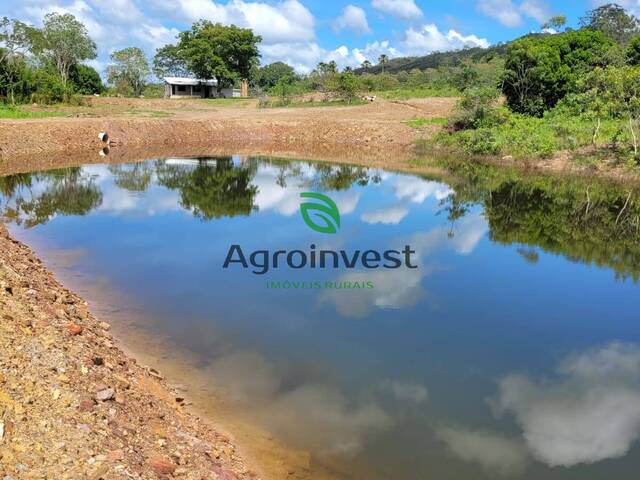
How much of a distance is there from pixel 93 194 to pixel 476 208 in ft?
46.3

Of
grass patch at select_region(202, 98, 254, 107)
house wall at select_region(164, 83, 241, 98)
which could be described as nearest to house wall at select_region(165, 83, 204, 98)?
house wall at select_region(164, 83, 241, 98)

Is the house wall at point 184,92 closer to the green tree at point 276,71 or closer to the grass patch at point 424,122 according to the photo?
the green tree at point 276,71

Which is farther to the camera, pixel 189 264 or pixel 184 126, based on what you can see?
pixel 184 126

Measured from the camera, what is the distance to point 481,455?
19.5 feet

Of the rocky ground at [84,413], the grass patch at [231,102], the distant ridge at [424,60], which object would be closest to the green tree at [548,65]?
the grass patch at [231,102]

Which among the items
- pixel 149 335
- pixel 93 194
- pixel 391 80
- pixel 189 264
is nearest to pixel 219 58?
pixel 391 80

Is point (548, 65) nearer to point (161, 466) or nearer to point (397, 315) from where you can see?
point (397, 315)

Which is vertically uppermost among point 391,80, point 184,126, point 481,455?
point 391,80

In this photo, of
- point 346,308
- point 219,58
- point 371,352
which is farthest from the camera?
point 219,58

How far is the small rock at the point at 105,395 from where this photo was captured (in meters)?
5.49

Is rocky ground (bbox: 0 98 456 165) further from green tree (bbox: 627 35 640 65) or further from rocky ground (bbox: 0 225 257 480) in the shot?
rocky ground (bbox: 0 225 257 480)

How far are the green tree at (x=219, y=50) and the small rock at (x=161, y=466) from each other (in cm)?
5835

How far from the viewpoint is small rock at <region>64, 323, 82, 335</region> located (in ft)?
23.0

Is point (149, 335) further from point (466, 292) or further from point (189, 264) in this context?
point (466, 292)
